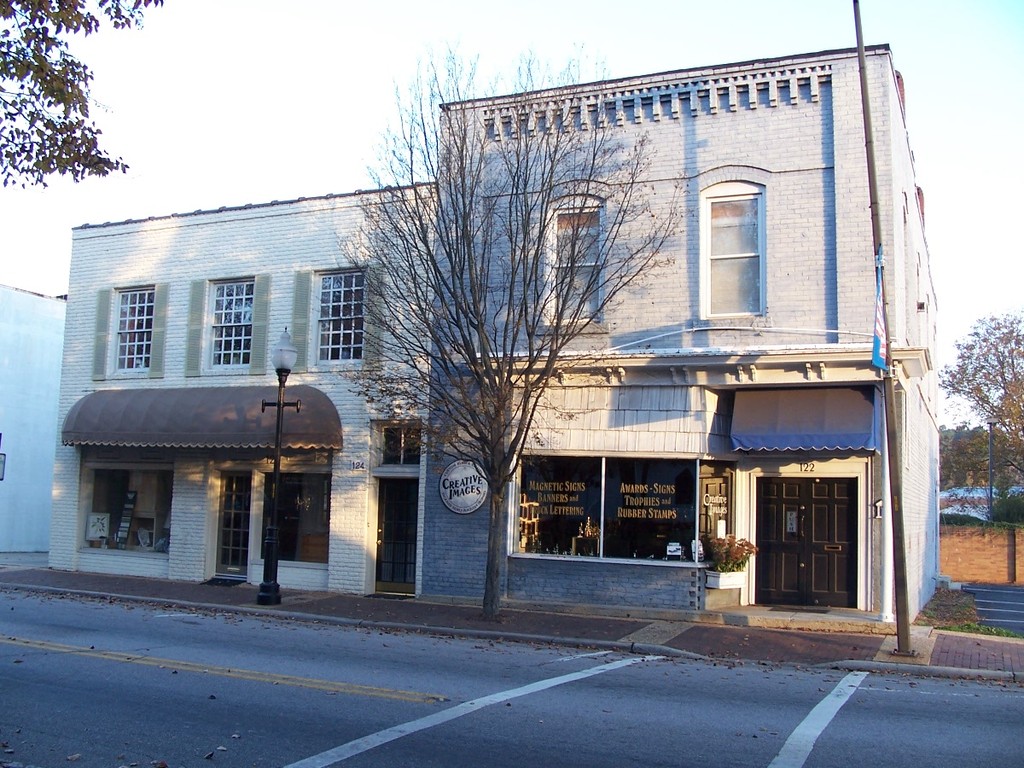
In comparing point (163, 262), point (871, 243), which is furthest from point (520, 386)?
point (163, 262)

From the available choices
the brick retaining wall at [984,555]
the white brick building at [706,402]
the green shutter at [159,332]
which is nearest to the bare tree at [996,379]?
the brick retaining wall at [984,555]

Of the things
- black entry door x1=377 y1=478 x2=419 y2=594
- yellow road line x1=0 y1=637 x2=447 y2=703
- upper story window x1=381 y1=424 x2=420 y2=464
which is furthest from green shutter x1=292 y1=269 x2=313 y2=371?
yellow road line x1=0 y1=637 x2=447 y2=703

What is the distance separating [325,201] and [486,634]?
971cm

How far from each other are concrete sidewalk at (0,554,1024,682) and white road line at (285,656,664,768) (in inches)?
115

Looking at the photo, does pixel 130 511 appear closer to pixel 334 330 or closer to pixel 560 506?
pixel 334 330

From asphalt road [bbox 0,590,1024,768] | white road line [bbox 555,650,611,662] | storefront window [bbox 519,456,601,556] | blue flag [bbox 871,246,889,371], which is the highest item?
blue flag [bbox 871,246,889,371]

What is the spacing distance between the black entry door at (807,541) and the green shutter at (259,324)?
10.1 meters

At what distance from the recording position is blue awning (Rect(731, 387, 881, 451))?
14.7 metres

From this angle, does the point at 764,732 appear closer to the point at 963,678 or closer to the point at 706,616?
the point at 963,678

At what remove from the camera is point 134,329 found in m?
21.4

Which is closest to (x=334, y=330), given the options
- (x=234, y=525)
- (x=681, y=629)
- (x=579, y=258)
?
(x=234, y=525)

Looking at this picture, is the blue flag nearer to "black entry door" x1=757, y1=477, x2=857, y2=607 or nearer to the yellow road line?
"black entry door" x1=757, y1=477, x2=857, y2=607

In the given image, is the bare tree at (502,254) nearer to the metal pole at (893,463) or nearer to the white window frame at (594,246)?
the white window frame at (594,246)

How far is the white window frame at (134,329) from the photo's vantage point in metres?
21.2
